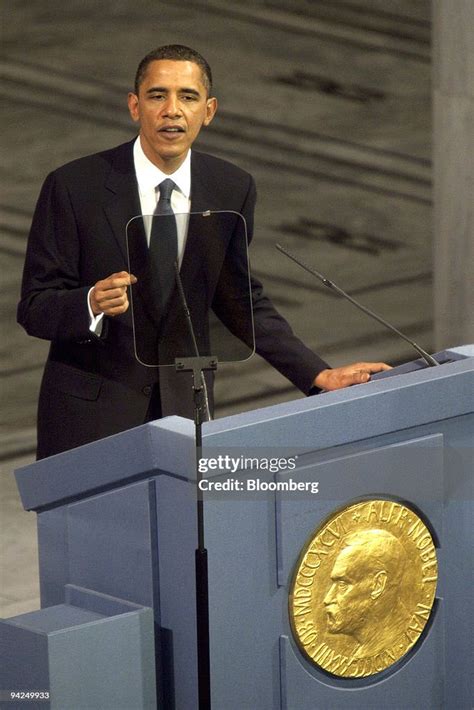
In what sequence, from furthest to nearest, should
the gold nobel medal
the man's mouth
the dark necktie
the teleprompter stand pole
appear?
the man's mouth → the dark necktie → the gold nobel medal → the teleprompter stand pole

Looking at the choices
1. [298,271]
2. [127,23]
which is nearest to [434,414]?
[298,271]

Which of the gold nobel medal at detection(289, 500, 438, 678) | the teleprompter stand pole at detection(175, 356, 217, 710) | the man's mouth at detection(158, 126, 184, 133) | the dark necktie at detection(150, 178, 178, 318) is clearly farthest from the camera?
the man's mouth at detection(158, 126, 184, 133)

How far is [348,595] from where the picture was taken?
2.70 metres

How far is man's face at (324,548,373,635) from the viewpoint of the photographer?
2.69 m

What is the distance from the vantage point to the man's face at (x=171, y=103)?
126 inches

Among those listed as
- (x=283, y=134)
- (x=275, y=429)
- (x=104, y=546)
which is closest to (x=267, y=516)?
(x=275, y=429)

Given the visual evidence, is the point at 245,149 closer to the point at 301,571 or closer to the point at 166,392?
the point at 166,392

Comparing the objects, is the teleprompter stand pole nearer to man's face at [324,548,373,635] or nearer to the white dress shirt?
man's face at [324,548,373,635]

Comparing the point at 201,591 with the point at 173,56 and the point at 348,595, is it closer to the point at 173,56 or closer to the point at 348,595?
the point at 348,595

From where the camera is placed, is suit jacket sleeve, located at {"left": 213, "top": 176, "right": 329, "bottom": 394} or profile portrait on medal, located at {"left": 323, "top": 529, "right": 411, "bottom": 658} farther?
suit jacket sleeve, located at {"left": 213, "top": 176, "right": 329, "bottom": 394}

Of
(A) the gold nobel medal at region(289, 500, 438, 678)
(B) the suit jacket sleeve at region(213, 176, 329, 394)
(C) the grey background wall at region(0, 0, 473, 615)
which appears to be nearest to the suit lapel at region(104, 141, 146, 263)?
(B) the suit jacket sleeve at region(213, 176, 329, 394)

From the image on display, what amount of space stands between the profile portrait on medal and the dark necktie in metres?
0.53

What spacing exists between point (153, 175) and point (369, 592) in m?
1.09

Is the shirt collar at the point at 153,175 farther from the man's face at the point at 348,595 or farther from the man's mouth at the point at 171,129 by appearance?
the man's face at the point at 348,595
